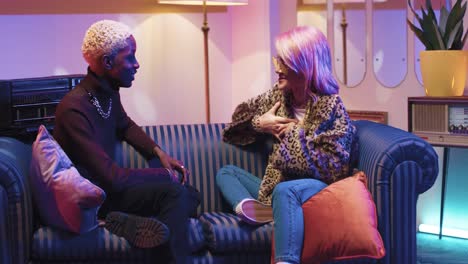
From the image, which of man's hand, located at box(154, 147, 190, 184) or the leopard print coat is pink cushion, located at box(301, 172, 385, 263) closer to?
the leopard print coat

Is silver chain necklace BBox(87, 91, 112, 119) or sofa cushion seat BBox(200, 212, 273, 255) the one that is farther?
silver chain necklace BBox(87, 91, 112, 119)

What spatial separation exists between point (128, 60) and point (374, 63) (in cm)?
194

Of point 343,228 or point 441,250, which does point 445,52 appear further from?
point 343,228

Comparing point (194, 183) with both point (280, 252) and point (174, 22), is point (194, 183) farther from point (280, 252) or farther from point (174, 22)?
point (174, 22)

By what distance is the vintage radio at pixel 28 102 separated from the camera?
11.5ft

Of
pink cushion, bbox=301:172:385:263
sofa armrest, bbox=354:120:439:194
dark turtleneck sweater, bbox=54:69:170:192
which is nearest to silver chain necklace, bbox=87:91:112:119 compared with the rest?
dark turtleneck sweater, bbox=54:69:170:192

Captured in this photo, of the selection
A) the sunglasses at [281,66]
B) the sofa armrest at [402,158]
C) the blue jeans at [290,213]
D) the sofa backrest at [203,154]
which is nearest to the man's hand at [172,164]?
the sofa backrest at [203,154]

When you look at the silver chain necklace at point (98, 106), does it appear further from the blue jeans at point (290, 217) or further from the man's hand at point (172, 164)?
the blue jeans at point (290, 217)

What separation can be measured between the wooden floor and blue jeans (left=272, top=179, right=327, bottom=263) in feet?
4.17

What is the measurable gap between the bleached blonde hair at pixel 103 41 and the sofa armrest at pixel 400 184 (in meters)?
1.13

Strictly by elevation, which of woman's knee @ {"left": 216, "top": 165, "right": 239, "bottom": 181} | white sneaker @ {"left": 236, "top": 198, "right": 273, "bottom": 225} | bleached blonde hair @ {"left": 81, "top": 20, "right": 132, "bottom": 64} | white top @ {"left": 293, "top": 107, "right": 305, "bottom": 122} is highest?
bleached blonde hair @ {"left": 81, "top": 20, "right": 132, "bottom": 64}

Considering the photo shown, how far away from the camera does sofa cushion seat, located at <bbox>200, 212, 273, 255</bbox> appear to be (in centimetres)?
296

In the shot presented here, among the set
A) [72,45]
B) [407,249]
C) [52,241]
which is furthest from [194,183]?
[72,45]

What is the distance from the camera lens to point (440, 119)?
3871 millimetres
